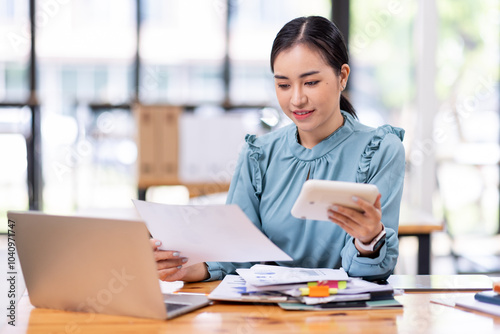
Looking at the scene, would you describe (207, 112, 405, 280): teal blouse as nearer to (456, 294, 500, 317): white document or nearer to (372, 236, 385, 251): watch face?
(372, 236, 385, 251): watch face

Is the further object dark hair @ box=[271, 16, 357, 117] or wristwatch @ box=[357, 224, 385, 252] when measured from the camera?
dark hair @ box=[271, 16, 357, 117]

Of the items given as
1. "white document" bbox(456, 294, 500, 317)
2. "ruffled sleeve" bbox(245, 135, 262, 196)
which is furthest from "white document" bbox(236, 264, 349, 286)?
"ruffled sleeve" bbox(245, 135, 262, 196)

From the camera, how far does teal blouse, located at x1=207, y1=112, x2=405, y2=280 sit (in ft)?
5.16

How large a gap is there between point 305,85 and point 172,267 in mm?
562

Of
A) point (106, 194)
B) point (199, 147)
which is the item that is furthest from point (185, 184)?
point (106, 194)

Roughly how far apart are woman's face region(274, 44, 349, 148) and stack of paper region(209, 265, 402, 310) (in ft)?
1.49

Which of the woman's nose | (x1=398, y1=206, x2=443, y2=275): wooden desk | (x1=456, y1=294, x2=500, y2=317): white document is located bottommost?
(x1=398, y1=206, x2=443, y2=275): wooden desk

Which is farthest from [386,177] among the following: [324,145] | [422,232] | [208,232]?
[422,232]

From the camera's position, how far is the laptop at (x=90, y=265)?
3.65 feet

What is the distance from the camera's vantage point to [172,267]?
1.37m

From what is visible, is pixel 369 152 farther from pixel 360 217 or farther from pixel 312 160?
pixel 360 217

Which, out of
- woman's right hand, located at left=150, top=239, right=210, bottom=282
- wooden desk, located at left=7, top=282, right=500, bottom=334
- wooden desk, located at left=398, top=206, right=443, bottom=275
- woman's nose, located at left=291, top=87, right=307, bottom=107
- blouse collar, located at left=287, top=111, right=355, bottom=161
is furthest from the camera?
wooden desk, located at left=398, top=206, right=443, bottom=275

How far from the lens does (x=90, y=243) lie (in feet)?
3.73

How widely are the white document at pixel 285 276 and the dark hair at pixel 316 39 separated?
554 millimetres
